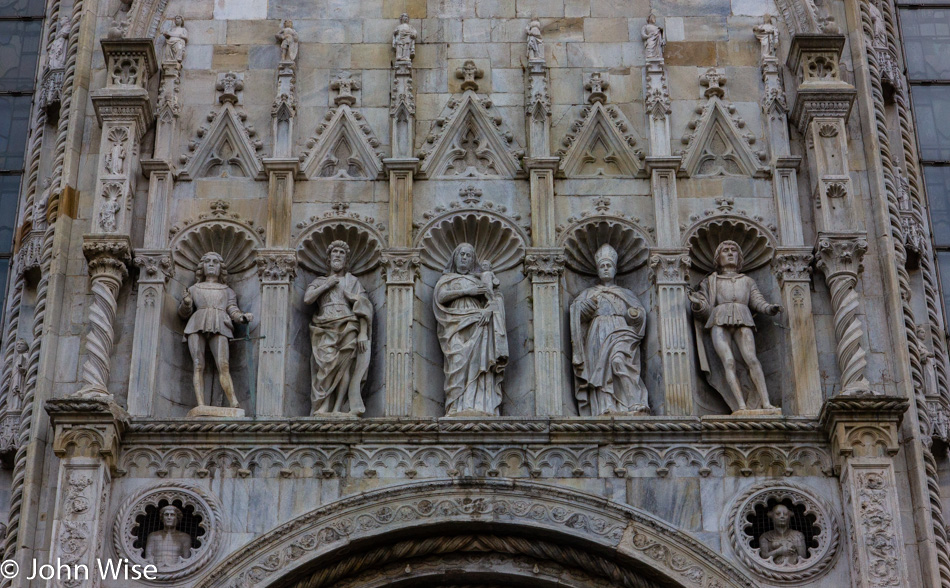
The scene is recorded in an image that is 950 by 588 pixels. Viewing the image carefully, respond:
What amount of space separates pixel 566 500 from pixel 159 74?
6226 mm

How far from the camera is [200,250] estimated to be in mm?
18578

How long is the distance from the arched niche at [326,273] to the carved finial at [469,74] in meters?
1.84

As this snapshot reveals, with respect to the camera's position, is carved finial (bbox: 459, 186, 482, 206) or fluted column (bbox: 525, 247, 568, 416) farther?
carved finial (bbox: 459, 186, 482, 206)

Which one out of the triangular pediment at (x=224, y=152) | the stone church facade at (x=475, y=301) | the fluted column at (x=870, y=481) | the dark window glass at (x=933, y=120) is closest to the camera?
the fluted column at (x=870, y=481)

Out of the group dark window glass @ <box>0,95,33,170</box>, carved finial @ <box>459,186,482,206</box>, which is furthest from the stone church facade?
dark window glass @ <box>0,95,33,170</box>

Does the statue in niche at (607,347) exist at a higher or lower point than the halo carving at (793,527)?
higher

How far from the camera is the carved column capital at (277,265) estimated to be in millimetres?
18266

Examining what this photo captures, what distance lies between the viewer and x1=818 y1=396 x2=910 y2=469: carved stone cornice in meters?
16.8

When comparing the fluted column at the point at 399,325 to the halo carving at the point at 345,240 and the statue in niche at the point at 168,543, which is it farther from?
the statue in niche at the point at 168,543

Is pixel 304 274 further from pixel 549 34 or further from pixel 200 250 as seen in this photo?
pixel 549 34

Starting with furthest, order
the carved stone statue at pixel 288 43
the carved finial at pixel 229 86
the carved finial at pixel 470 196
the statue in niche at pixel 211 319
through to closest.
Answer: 1. the carved stone statue at pixel 288 43
2. the carved finial at pixel 229 86
3. the carved finial at pixel 470 196
4. the statue in niche at pixel 211 319

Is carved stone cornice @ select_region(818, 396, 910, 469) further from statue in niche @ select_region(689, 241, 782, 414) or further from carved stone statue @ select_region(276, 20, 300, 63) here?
carved stone statue @ select_region(276, 20, 300, 63)

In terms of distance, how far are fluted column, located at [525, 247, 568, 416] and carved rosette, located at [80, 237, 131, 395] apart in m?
3.83

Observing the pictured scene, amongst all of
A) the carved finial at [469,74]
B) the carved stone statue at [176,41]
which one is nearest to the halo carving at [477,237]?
the carved finial at [469,74]
